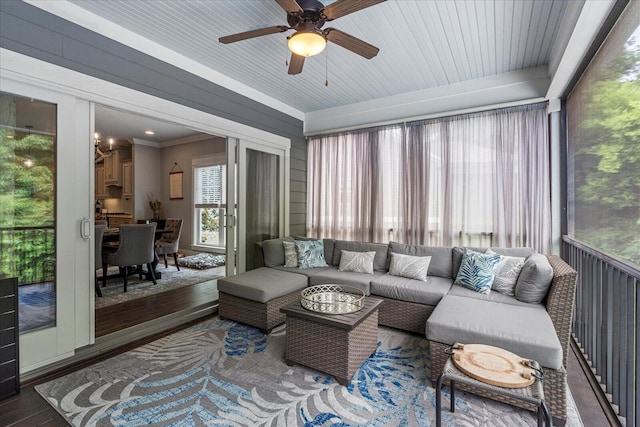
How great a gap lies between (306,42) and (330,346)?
7.37 ft

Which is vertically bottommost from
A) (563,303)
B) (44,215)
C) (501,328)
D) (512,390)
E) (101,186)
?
(512,390)

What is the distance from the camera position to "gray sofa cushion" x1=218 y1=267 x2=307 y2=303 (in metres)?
3.04

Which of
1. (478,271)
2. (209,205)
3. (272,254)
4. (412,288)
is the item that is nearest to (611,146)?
(478,271)

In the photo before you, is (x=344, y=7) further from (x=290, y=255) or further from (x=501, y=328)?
(x=290, y=255)

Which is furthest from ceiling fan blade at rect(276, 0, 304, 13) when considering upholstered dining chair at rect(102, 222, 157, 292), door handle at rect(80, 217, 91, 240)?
upholstered dining chair at rect(102, 222, 157, 292)

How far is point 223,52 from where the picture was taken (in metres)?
3.12

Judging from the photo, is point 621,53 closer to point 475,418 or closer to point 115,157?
point 475,418

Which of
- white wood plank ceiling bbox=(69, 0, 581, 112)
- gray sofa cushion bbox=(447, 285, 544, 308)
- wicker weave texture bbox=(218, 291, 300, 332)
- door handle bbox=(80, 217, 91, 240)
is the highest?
white wood plank ceiling bbox=(69, 0, 581, 112)

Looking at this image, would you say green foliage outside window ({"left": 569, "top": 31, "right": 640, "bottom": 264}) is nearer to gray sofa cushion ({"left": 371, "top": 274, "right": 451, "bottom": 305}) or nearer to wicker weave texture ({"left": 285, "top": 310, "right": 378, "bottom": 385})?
gray sofa cushion ({"left": 371, "top": 274, "right": 451, "bottom": 305})

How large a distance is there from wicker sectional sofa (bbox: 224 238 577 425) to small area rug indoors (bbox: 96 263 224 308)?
1.69 metres

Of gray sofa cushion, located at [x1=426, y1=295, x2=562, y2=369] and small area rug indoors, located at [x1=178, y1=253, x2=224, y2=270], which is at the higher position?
gray sofa cushion, located at [x1=426, y1=295, x2=562, y2=369]

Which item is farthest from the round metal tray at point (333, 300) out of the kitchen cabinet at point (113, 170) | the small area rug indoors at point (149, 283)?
the kitchen cabinet at point (113, 170)

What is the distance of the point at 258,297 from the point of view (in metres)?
3.02

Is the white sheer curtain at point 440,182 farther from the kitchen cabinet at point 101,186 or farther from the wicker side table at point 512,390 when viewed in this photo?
the kitchen cabinet at point 101,186
